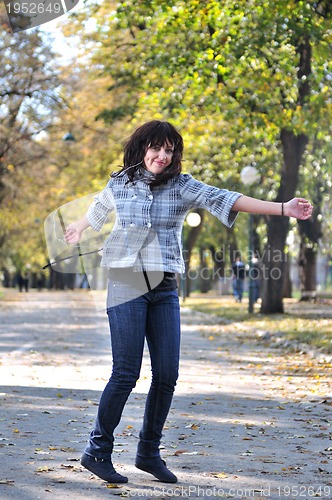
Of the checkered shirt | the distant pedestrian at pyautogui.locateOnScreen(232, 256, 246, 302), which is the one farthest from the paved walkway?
the distant pedestrian at pyautogui.locateOnScreen(232, 256, 246, 302)

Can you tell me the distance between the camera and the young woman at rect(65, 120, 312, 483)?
5945 millimetres

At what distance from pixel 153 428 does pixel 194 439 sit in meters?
1.85

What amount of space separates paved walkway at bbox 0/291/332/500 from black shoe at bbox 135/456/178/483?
0.06m

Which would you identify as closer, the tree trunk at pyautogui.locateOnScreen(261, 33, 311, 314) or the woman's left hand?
the woman's left hand

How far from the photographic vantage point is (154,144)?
6027 mm

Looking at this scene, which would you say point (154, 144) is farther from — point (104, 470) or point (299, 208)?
point (104, 470)

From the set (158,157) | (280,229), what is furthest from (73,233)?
(280,229)

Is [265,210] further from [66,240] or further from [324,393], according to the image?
[324,393]

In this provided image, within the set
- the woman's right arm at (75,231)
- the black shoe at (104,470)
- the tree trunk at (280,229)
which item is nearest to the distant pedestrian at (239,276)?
the tree trunk at (280,229)

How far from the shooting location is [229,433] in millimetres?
8305

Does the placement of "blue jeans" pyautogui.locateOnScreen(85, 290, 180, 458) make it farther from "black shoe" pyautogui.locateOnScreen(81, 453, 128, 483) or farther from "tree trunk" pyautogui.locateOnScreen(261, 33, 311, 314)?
"tree trunk" pyautogui.locateOnScreen(261, 33, 311, 314)

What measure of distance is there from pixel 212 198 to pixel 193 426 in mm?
3075

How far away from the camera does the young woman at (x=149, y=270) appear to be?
5.95 metres

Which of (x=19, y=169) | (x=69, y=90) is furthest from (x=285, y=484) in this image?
(x=19, y=169)
